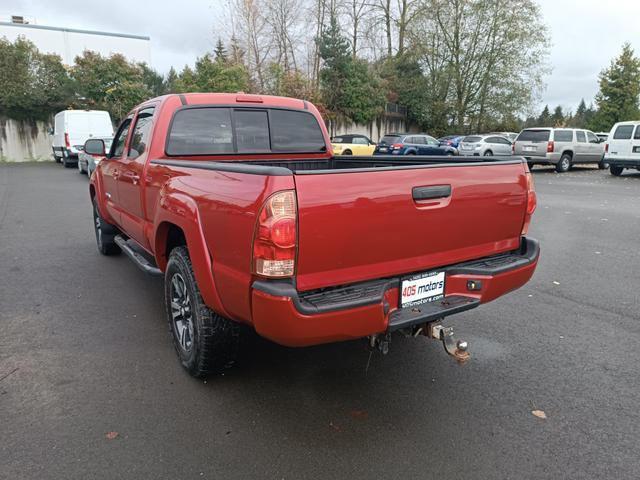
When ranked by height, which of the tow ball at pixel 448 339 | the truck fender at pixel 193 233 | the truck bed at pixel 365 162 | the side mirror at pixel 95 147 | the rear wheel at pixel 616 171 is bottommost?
the rear wheel at pixel 616 171

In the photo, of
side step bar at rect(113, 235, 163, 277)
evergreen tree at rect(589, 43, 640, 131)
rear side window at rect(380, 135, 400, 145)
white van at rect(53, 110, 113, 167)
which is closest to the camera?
side step bar at rect(113, 235, 163, 277)

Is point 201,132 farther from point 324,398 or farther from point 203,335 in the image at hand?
point 324,398

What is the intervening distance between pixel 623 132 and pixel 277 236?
18762mm

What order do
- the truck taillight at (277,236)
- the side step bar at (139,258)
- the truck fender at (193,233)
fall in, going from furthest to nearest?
the side step bar at (139,258) < the truck fender at (193,233) < the truck taillight at (277,236)

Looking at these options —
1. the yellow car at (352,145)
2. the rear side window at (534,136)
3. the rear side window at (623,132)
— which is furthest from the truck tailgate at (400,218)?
the yellow car at (352,145)

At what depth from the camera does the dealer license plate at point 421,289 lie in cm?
270

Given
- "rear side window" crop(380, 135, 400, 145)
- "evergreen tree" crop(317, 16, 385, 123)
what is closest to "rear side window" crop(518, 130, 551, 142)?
"rear side window" crop(380, 135, 400, 145)

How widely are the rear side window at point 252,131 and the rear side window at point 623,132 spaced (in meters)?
16.9

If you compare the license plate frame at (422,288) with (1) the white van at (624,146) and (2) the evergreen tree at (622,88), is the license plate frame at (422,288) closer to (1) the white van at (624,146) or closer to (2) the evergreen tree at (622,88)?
(1) the white van at (624,146)

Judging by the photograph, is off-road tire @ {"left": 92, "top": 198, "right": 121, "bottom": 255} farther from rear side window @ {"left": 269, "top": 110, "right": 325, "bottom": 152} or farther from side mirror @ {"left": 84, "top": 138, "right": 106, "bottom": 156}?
rear side window @ {"left": 269, "top": 110, "right": 325, "bottom": 152}

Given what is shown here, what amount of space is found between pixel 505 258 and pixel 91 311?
3.78 m

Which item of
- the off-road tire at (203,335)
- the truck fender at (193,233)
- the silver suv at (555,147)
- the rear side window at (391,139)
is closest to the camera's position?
the truck fender at (193,233)

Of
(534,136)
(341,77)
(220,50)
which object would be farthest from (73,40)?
(534,136)

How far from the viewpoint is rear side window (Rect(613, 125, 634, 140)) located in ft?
54.6
